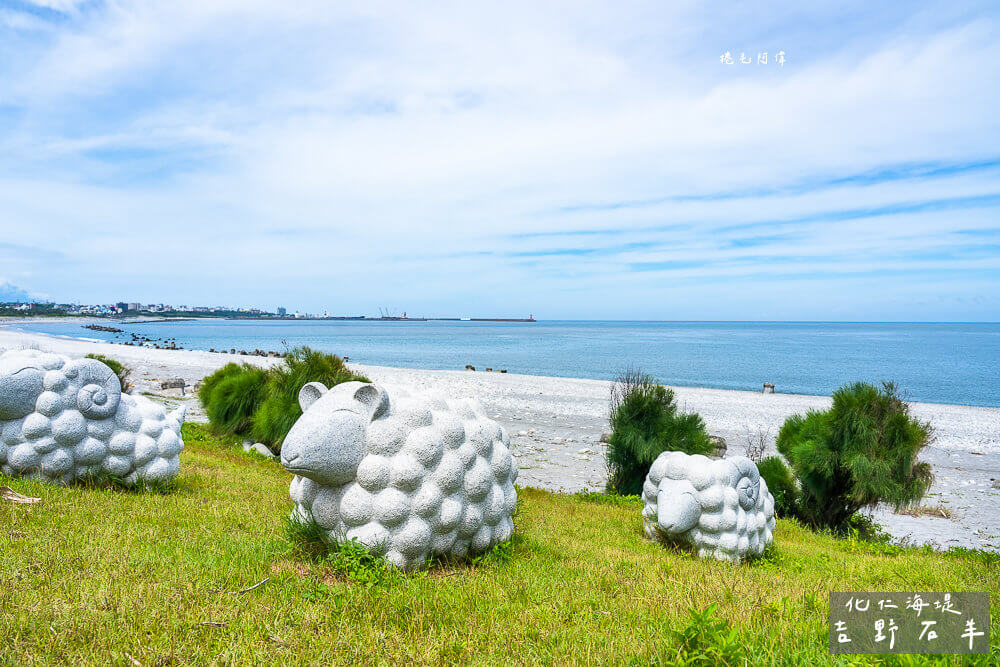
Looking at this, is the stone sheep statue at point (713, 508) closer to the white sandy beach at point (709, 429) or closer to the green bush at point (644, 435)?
the white sandy beach at point (709, 429)

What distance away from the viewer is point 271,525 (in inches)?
243

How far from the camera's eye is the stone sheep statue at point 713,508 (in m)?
7.28

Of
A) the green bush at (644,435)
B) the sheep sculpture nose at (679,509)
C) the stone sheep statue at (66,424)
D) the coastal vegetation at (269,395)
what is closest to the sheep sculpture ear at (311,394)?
the stone sheep statue at (66,424)

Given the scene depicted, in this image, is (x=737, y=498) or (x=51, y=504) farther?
(x=737, y=498)

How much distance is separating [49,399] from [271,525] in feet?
10.1

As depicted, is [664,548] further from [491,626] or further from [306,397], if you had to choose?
[306,397]

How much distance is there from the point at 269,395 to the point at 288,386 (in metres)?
0.62

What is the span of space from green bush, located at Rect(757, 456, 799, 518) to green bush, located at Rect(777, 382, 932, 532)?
18 cm

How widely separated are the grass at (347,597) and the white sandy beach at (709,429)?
1848mm

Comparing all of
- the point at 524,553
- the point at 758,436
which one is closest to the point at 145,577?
the point at 524,553

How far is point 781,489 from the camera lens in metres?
11.8

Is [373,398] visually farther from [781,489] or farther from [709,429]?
[709,429]

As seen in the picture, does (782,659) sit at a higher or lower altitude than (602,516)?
higher

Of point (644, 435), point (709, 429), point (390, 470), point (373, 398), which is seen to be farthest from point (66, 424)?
point (709, 429)
